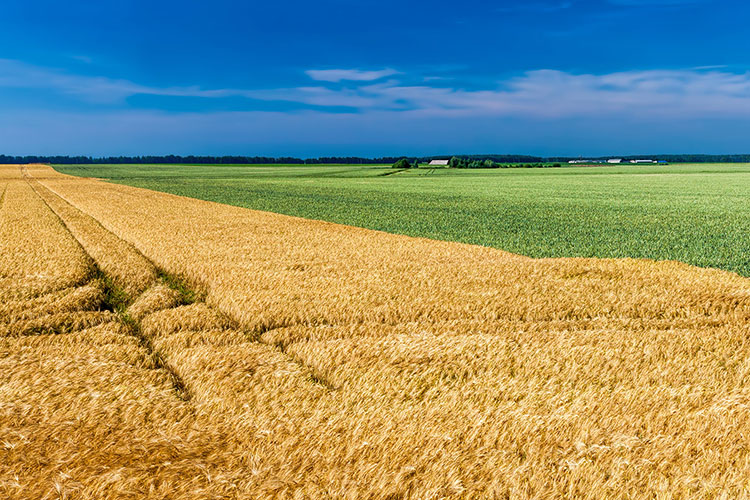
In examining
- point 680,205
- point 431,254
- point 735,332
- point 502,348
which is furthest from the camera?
point 680,205

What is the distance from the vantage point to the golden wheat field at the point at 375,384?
11.8ft

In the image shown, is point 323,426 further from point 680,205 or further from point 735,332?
point 680,205

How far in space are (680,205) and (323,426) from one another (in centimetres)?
3228

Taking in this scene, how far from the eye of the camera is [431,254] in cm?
1331

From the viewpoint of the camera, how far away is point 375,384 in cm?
509

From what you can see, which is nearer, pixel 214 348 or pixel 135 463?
pixel 135 463

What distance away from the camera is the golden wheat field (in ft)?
11.8

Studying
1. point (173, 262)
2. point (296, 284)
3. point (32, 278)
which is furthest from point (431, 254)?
point (32, 278)

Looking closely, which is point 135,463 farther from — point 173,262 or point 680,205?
point 680,205

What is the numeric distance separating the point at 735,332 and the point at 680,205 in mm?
27669

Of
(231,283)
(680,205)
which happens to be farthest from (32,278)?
(680,205)

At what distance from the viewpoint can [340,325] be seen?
7.20m

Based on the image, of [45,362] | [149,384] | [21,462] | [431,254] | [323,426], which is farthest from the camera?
[431,254]

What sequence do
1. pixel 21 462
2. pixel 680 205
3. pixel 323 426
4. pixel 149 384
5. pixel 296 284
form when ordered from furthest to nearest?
pixel 680 205 → pixel 296 284 → pixel 149 384 → pixel 323 426 → pixel 21 462
